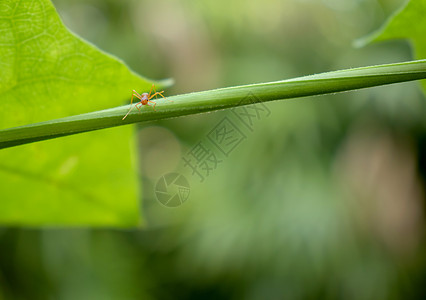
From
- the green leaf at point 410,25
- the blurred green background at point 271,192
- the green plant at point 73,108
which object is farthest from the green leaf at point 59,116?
the blurred green background at point 271,192

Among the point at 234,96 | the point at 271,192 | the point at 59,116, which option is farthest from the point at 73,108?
the point at 271,192

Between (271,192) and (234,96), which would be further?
(271,192)

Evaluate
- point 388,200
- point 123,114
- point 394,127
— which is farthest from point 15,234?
point 123,114

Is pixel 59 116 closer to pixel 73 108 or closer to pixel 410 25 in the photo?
pixel 73 108

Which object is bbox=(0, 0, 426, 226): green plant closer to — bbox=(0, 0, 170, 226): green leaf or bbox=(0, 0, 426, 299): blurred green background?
bbox=(0, 0, 170, 226): green leaf

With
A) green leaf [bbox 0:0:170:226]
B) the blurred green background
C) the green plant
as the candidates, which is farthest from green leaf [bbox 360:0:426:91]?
the blurred green background
